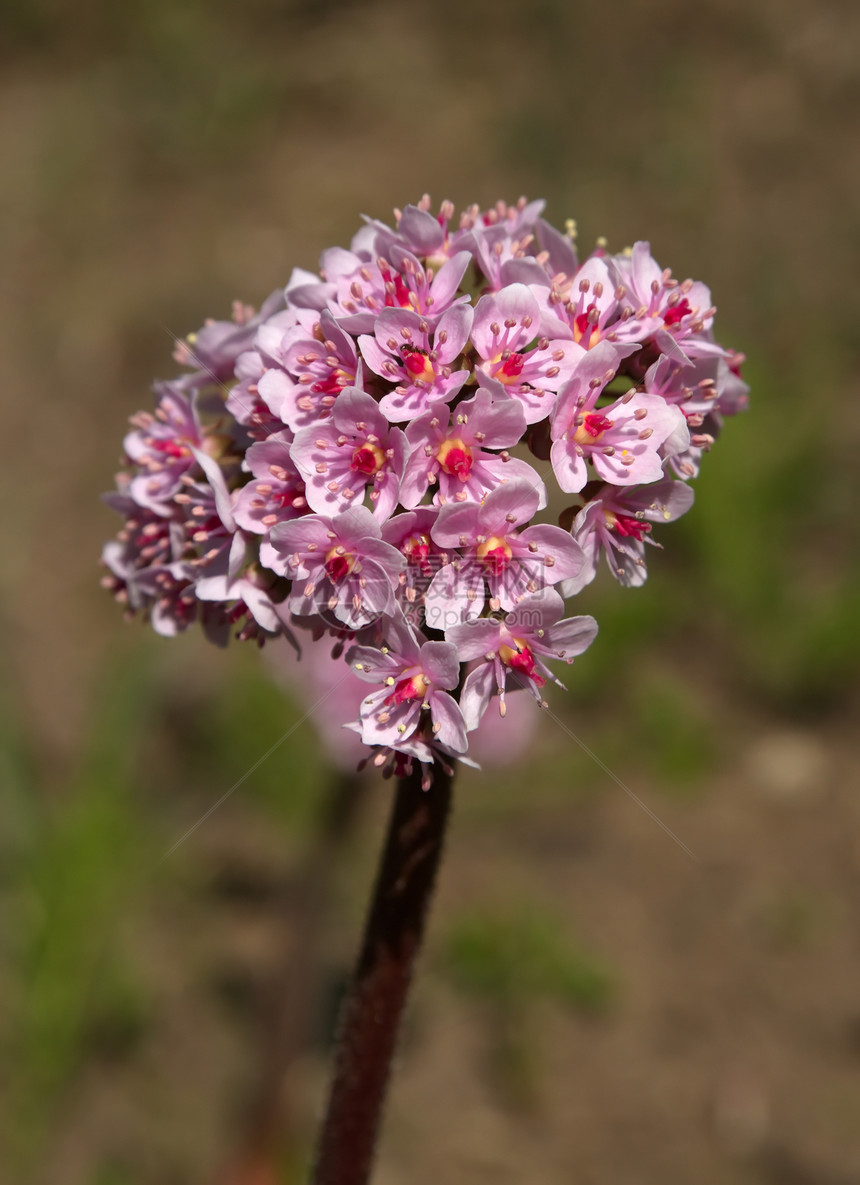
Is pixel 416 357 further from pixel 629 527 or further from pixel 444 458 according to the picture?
pixel 629 527

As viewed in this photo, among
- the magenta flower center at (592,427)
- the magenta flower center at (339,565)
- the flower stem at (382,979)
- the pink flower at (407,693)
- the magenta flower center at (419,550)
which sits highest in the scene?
the magenta flower center at (592,427)

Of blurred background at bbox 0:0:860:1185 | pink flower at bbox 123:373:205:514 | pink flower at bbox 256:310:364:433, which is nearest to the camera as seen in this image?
pink flower at bbox 256:310:364:433

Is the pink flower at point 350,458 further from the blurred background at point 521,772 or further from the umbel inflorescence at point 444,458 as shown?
the blurred background at point 521,772

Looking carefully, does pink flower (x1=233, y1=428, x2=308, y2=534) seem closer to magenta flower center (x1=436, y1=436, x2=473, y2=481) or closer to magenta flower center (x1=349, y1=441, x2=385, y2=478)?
magenta flower center (x1=349, y1=441, x2=385, y2=478)

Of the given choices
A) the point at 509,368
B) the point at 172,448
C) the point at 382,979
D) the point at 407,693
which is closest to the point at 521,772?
the point at 382,979

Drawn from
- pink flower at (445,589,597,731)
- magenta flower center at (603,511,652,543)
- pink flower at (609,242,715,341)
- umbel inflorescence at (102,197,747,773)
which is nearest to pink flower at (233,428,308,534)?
umbel inflorescence at (102,197,747,773)

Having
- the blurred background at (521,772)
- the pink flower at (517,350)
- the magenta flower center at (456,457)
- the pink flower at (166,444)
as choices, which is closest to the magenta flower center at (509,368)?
the pink flower at (517,350)
